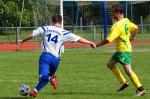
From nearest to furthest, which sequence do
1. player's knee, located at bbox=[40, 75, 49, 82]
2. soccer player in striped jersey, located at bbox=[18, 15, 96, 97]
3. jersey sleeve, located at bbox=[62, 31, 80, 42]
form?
1. player's knee, located at bbox=[40, 75, 49, 82]
2. soccer player in striped jersey, located at bbox=[18, 15, 96, 97]
3. jersey sleeve, located at bbox=[62, 31, 80, 42]

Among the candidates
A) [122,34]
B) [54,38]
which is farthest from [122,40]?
[54,38]

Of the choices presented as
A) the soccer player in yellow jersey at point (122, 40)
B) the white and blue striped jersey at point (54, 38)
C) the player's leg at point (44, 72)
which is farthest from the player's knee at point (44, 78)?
the soccer player in yellow jersey at point (122, 40)

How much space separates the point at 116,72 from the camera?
12914 millimetres

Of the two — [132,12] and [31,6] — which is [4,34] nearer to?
[31,6]

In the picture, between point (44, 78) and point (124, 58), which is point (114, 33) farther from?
point (44, 78)

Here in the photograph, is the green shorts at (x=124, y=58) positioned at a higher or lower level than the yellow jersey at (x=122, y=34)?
lower

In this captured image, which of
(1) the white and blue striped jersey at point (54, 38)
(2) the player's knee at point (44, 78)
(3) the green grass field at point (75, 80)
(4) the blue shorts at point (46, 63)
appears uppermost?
(1) the white and blue striped jersey at point (54, 38)

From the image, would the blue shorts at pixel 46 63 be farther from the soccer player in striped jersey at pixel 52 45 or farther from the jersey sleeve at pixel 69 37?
the jersey sleeve at pixel 69 37

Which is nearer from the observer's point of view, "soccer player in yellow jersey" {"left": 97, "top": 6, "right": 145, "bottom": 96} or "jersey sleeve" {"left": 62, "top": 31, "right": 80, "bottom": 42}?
"jersey sleeve" {"left": 62, "top": 31, "right": 80, "bottom": 42}

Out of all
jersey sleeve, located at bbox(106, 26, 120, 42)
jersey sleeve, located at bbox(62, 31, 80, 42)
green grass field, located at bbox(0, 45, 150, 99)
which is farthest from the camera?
green grass field, located at bbox(0, 45, 150, 99)

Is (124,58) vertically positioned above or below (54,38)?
below

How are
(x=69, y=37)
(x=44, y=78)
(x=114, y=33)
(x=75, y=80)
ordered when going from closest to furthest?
(x=44, y=78) → (x=69, y=37) → (x=114, y=33) → (x=75, y=80)

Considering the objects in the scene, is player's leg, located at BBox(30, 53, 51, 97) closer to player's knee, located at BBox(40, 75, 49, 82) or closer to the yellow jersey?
player's knee, located at BBox(40, 75, 49, 82)

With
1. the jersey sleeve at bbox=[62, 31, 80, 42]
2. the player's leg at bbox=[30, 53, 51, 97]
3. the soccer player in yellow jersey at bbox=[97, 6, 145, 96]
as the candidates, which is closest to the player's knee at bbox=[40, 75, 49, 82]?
the player's leg at bbox=[30, 53, 51, 97]
